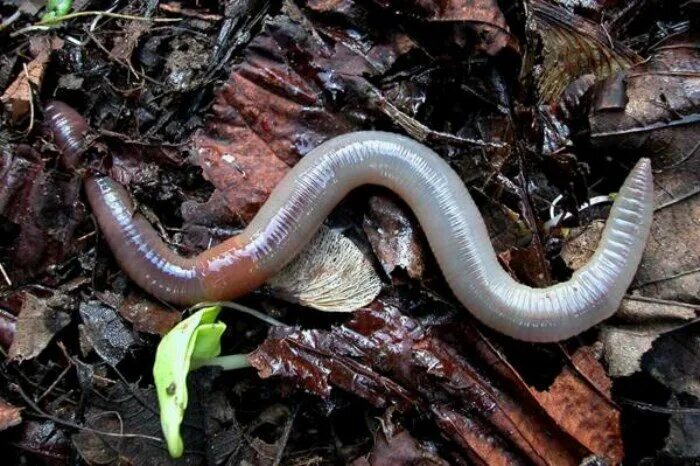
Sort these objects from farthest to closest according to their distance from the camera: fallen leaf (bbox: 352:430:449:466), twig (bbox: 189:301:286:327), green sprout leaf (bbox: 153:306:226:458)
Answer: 1. twig (bbox: 189:301:286:327)
2. fallen leaf (bbox: 352:430:449:466)
3. green sprout leaf (bbox: 153:306:226:458)

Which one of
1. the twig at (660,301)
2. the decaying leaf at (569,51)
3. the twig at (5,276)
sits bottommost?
the twig at (5,276)

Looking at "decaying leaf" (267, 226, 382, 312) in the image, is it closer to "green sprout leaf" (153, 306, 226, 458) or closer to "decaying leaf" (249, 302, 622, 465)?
"decaying leaf" (249, 302, 622, 465)

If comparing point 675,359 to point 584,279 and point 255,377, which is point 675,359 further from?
point 255,377

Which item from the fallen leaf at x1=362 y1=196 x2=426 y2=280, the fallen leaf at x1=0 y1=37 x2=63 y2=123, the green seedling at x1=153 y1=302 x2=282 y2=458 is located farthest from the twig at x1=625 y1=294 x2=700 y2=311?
the fallen leaf at x1=0 y1=37 x2=63 y2=123

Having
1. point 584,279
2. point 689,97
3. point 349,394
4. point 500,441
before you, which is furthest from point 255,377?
point 689,97

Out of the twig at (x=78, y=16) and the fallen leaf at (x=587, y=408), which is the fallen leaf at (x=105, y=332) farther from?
the fallen leaf at (x=587, y=408)

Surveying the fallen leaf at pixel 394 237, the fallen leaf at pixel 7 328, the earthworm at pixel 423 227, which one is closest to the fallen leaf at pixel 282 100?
the earthworm at pixel 423 227
